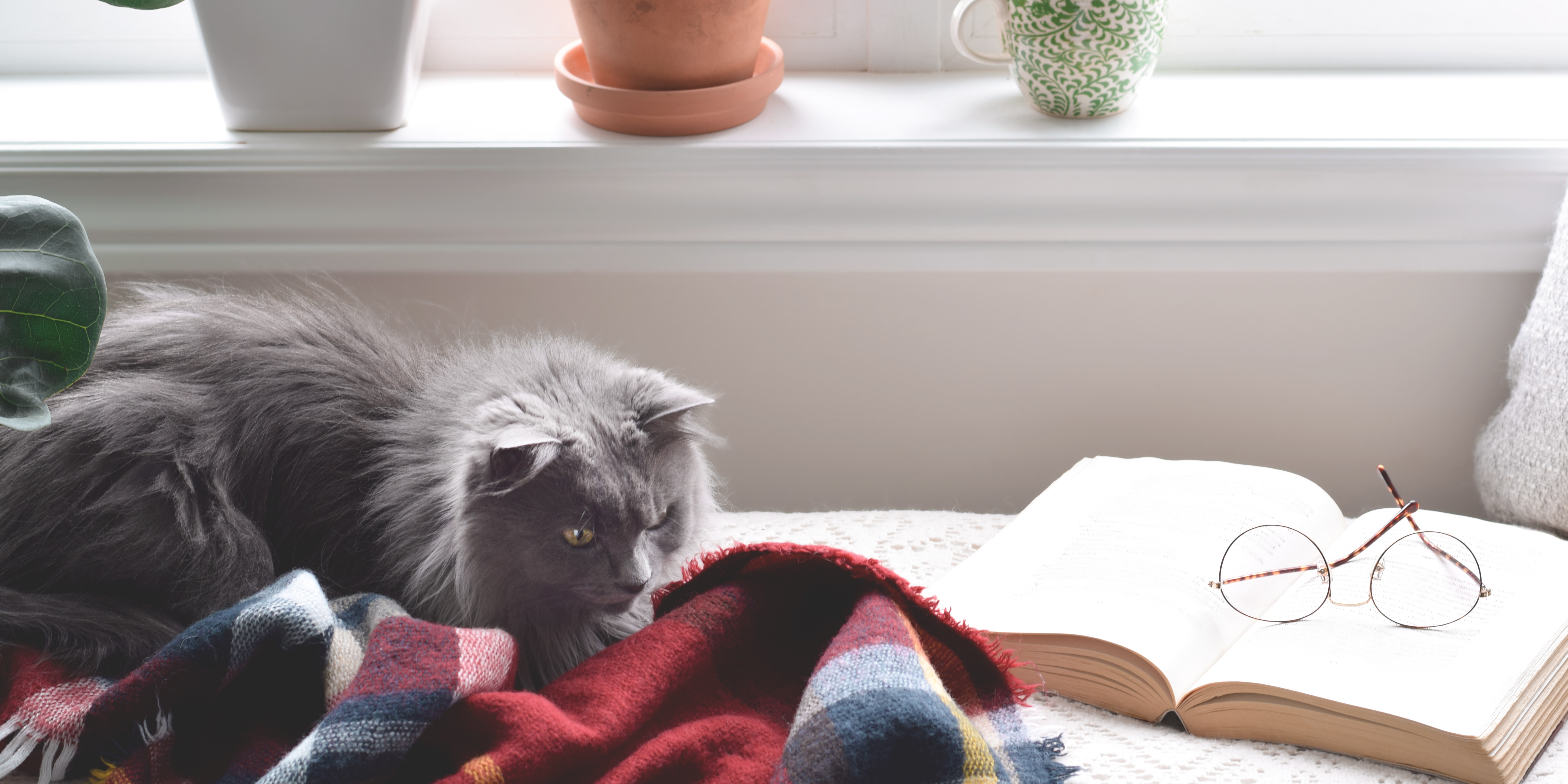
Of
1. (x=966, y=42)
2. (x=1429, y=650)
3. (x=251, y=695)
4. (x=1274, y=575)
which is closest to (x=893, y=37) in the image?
(x=966, y=42)

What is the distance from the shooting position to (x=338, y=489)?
0.79 meters

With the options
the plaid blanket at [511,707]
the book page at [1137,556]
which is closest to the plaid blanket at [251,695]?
the plaid blanket at [511,707]

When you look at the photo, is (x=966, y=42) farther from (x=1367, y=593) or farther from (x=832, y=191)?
(x=1367, y=593)

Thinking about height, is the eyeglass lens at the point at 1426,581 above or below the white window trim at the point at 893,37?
below

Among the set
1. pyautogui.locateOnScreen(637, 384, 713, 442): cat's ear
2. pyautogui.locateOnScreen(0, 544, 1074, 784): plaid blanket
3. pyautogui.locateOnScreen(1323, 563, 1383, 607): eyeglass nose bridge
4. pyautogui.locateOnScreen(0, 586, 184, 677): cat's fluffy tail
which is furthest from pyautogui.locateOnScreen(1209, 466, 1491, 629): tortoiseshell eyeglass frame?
pyautogui.locateOnScreen(0, 586, 184, 677): cat's fluffy tail

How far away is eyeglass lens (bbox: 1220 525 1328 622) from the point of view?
0.83m

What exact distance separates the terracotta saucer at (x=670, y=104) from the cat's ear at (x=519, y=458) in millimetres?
460

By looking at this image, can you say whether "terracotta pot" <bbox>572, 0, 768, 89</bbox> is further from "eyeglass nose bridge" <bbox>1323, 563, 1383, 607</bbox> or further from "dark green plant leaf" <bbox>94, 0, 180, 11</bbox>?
"eyeglass nose bridge" <bbox>1323, 563, 1383, 607</bbox>

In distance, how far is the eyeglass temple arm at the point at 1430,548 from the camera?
828mm

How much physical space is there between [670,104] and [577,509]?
0.49m

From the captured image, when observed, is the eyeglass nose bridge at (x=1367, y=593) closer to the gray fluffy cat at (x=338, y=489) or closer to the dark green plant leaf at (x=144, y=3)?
the gray fluffy cat at (x=338, y=489)

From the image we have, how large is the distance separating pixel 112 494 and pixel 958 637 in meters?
0.56

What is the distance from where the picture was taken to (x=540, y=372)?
31.0 inches

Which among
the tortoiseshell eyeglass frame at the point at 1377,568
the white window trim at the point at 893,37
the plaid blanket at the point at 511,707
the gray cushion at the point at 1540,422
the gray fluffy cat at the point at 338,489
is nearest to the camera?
the plaid blanket at the point at 511,707
